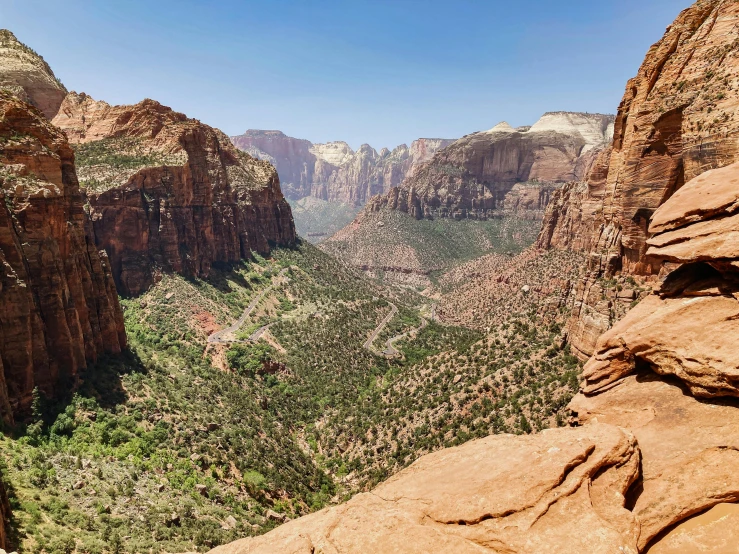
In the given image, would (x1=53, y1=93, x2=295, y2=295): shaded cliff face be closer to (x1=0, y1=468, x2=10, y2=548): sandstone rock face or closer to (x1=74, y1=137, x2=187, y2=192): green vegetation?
(x1=74, y1=137, x2=187, y2=192): green vegetation

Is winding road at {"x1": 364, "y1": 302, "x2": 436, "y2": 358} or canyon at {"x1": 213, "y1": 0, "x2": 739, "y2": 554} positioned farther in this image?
winding road at {"x1": 364, "y1": 302, "x2": 436, "y2": 358}

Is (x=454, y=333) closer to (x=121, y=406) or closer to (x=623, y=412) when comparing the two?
(x=121, y=406)

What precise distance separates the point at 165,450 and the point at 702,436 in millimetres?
46343

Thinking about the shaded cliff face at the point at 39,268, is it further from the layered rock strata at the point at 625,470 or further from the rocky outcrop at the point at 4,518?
the layered rock strata at the point at 625,470

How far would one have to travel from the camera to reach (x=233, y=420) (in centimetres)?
5650

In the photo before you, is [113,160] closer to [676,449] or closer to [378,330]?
[378,330]

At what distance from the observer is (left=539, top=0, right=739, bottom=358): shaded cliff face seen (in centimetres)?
3234

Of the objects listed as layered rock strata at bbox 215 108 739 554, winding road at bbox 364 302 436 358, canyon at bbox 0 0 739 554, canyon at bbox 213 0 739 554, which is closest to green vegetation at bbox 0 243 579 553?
canyon at bbox 0 0 739 554

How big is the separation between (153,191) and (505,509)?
95509mm

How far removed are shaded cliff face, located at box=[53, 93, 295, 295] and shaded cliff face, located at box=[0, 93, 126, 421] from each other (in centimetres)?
3266

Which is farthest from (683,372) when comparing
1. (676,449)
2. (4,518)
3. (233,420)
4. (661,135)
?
(233,420)

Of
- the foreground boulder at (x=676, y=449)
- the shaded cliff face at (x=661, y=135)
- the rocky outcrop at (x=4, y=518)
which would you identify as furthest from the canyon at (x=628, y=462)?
the shaded cliff face at (x=661, y=135)

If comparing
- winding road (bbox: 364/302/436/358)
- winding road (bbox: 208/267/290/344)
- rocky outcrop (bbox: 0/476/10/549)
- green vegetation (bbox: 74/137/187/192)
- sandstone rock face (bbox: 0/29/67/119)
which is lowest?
winding road (bbox: 364/302/436/358)

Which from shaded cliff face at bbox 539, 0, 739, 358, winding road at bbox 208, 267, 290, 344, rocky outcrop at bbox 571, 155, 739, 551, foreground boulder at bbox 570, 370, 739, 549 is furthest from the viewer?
winding road at bbox 208, 267, 290, 344
